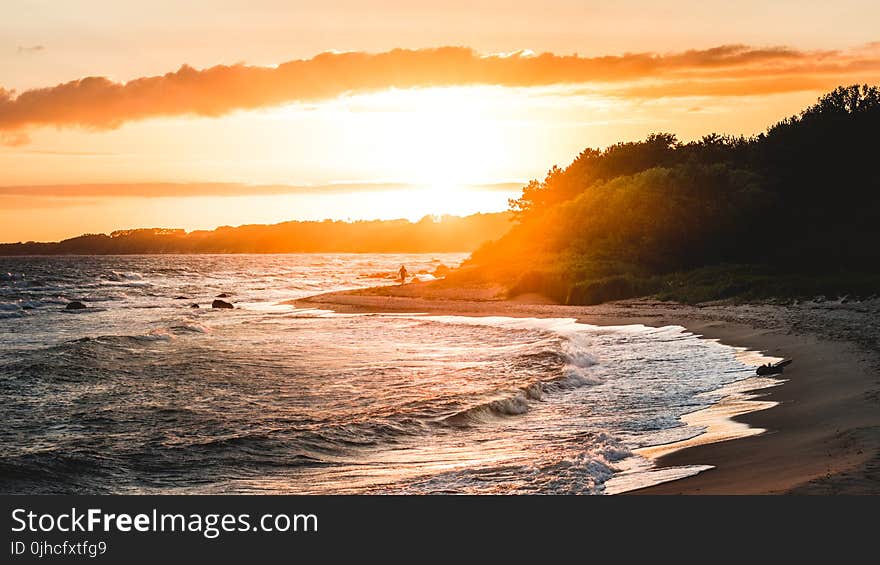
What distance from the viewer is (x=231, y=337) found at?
34.3 meters

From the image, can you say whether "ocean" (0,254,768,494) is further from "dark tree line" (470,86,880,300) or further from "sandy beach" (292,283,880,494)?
"dark tree line" (470,86,880,300)

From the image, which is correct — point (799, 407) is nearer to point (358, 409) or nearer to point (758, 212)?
point (358, 409)

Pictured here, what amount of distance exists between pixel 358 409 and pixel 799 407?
28.0ft

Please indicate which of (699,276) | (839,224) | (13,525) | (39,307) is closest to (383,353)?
(13,525)

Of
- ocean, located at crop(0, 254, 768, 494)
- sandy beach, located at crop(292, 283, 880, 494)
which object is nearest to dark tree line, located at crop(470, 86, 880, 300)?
sandy beach, located at crop(292, 283, 880, 494)

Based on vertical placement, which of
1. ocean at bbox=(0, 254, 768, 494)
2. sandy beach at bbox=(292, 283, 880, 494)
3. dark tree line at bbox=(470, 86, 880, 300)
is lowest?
ocean at bbox=(0, 254, 768, 494)

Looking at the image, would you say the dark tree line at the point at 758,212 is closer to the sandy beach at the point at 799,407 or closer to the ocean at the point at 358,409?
the sandy beach at the point at 799,407

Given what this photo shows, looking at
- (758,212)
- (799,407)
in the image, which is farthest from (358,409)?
(758,212)

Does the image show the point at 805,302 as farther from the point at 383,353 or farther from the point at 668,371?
the point at 383,353

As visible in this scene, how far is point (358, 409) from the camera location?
17.4 m

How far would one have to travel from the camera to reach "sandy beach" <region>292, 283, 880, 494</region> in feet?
31.0

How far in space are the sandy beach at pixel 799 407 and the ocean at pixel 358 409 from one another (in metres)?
0.88

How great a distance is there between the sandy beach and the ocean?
88 centimetres

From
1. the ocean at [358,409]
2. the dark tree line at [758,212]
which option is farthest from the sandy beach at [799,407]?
the dark tree line at [758,212]
